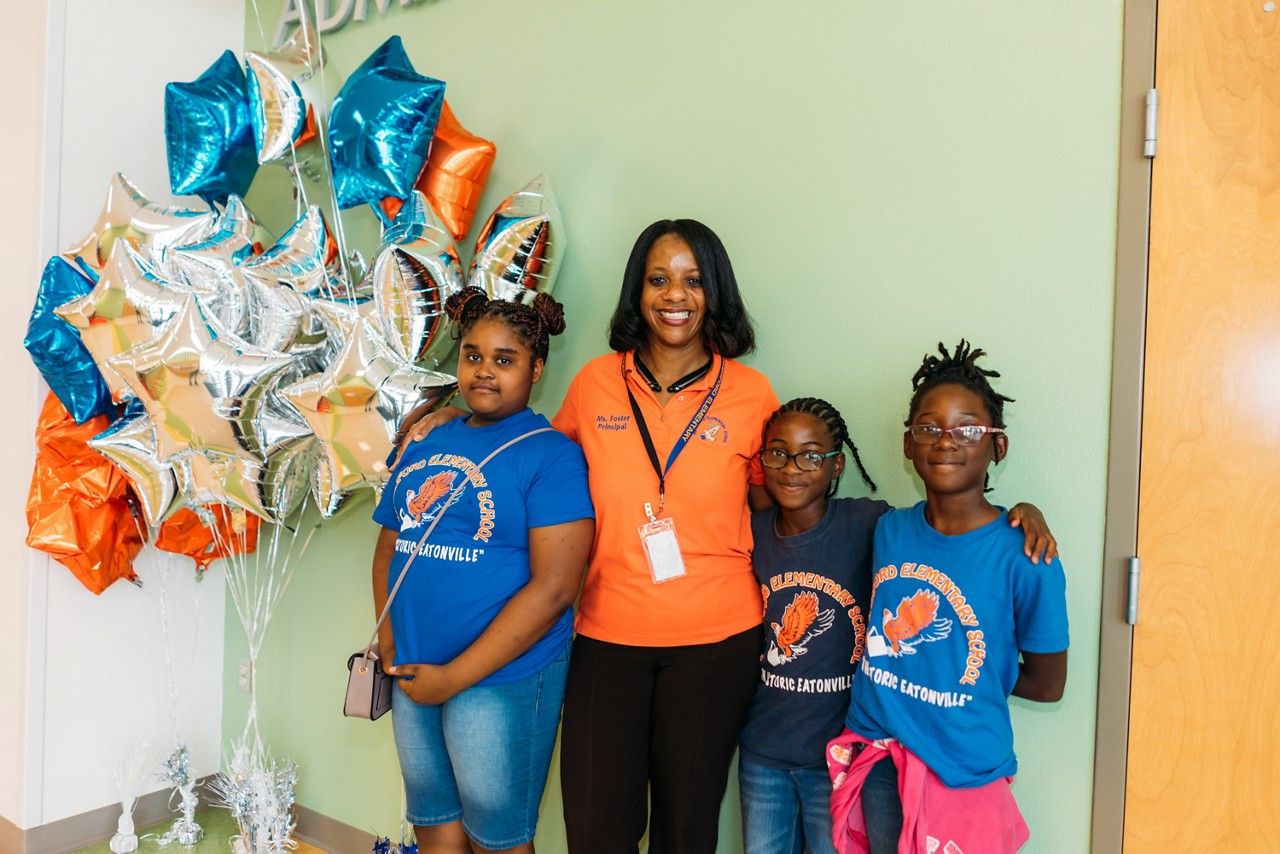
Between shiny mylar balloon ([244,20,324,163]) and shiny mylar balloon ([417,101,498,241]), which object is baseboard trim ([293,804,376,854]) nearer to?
shiny mylar balloon ([417,101,498,241])

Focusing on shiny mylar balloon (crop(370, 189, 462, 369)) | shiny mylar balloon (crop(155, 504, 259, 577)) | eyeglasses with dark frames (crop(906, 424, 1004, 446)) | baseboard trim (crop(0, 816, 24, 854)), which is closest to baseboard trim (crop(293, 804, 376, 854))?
baseboard trim (crop(0, 816, 24, 854))

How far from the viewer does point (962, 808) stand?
1.38m

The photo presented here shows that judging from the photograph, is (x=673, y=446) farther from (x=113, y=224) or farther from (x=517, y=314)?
(x=113, y=224)

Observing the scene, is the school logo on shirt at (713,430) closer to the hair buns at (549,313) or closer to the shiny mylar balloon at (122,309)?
the hair buns at (549,313)

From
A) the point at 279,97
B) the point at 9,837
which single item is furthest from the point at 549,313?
the point at 9,837

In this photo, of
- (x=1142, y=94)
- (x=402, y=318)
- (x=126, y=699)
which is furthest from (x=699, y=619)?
(x=126, y=699)

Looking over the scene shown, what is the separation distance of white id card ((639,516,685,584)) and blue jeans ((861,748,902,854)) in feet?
1.57

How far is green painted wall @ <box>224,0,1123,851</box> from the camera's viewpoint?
1.55 m

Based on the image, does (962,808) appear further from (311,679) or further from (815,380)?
(311,679)

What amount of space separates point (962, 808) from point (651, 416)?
87 cm

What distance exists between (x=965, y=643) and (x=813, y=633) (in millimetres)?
287

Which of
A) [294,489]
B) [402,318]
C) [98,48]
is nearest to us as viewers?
[402,318]

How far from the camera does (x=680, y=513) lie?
1659mm

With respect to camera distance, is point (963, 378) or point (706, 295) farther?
point (706, 295)
